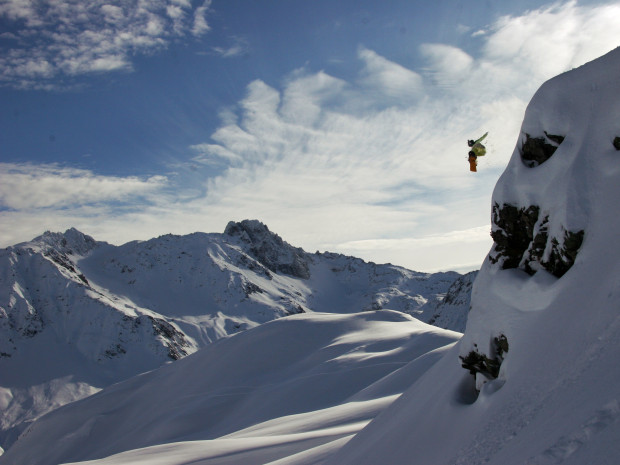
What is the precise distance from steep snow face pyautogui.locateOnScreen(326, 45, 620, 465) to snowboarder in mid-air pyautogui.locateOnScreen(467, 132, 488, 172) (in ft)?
9.99

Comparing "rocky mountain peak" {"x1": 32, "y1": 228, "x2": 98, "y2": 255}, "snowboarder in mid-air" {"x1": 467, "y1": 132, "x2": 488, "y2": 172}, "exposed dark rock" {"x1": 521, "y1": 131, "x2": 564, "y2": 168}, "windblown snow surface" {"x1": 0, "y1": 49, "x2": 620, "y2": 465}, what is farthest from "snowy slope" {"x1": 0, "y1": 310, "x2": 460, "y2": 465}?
"rocky mountain peak" {"x1": 32, "y1": 228, "x2": 98, "y2": 255}

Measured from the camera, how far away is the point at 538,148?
658 centimetres

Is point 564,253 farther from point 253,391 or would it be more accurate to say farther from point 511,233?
point 253,391

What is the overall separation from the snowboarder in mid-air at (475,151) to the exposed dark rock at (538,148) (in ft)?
10.7

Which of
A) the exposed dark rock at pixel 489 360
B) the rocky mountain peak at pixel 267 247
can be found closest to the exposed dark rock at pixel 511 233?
the exposed dark rock at pixel 489 360

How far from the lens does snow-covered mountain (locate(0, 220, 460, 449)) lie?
297 ft

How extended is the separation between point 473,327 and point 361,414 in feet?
31.9

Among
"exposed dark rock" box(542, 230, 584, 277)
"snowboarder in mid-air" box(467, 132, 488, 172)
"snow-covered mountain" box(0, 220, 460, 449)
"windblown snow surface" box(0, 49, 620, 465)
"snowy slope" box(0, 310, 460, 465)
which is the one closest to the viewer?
"windblown snow surface" box(0, 49, 620, 465)

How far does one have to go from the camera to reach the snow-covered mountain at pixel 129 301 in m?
90.4

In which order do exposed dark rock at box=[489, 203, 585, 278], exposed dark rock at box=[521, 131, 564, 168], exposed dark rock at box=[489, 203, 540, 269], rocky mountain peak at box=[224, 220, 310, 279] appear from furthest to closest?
rocky mountain peak at box=[224, 220, 310, 279], exposed dark rock at box=[489, 203, 540, 269], exposed dark rock at box=[521, 131, 564, 168], exposed dark rock at box=[489, 203, 585, 278]

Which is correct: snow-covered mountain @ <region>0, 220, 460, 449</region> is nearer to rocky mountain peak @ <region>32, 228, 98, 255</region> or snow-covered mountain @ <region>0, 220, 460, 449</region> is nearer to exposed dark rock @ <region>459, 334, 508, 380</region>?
rocky mountain peak @ <region>32, 228, 98, 255</region>

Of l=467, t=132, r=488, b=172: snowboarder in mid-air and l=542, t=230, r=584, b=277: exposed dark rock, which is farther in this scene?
l=467, t=132, r=488, b=172: snowboarder in mid-air

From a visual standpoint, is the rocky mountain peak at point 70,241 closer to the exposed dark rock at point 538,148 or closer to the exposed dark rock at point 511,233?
the exposed dark rock at point 511,233

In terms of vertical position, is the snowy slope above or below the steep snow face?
below
